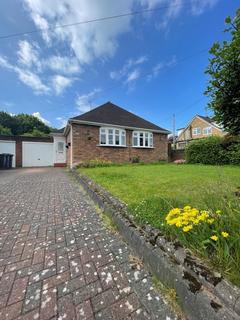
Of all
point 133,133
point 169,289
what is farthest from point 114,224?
Result: point 133,133

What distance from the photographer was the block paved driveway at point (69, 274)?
50.1 inches

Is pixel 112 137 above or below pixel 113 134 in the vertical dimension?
below

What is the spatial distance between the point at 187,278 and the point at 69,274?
46.6 inches

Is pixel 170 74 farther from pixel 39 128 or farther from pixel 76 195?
pixel 39 128

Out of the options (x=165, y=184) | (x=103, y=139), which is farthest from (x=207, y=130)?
(x=165, y=184)

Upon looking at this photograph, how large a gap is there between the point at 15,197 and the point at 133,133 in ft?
34.7

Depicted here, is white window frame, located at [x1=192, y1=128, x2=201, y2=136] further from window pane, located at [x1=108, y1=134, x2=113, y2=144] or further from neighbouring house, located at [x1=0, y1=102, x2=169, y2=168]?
window pane, located at [x1=108, y1=134, x2=113, y2=144]

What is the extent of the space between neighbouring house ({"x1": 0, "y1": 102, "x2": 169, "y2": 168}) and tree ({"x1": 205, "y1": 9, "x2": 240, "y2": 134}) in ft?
31.3

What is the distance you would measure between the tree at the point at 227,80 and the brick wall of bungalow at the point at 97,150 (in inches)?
373

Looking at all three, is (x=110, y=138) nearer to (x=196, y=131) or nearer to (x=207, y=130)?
(x=207, y=130)

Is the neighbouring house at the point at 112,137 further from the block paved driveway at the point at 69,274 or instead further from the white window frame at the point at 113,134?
the block paved driveway at the point at 69,274

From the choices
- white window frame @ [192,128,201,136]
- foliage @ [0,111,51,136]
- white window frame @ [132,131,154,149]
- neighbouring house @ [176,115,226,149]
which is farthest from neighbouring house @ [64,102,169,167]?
foliage @ [0,111,51,136]

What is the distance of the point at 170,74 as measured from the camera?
15797 mm

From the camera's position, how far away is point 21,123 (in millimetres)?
36750
